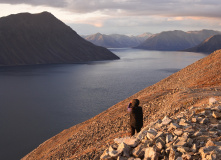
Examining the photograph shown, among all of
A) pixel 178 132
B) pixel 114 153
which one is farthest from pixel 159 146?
pixel 114 153

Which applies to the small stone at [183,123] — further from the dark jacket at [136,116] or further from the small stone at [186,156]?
the dark jacket at [136,116]

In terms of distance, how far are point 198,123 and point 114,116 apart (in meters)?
14.1

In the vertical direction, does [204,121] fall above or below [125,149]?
above

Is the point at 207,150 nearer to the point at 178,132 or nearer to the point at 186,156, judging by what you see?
the point at 186,156

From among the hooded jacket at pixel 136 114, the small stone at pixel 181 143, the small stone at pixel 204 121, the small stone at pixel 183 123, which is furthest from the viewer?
the hooded jacket at pixel 136 114

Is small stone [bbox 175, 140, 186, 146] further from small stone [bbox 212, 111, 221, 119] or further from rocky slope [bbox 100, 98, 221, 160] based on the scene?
small stone [bbox 212, 111, 221, 119]

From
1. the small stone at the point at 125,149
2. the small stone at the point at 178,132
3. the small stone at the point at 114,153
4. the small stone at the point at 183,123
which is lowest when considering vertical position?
the small stone at the point at 114,153

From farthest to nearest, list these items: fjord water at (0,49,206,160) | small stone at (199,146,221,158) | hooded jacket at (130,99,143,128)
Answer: fjord water at (0,49,206,160) < hooded jacket at (130,99,143,128) < small stone at (199,146,221,158)

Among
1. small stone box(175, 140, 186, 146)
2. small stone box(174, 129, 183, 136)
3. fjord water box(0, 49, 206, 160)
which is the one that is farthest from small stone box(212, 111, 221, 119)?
fjord water box(0, 49, 206, 160)

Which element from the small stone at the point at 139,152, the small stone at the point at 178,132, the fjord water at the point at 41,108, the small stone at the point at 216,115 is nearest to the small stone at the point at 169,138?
the small stone at the point at 178,132

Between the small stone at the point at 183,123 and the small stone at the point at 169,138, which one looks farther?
the small stone at the point at 183,123

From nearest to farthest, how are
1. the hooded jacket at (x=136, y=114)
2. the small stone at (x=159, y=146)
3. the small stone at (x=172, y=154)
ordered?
the small stone at (x=172, y=154) < the small stone at (x=159, y=146) < the hooded jacket at (x=136, y=114)

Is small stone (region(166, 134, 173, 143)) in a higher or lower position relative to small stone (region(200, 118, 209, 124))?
lower

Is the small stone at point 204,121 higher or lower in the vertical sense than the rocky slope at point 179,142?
higher
